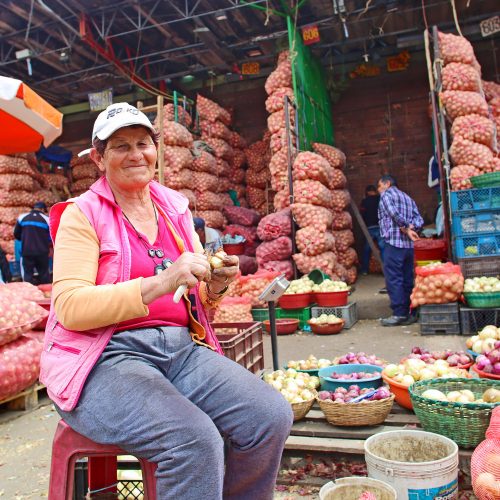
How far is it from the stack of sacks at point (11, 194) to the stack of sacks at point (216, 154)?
3.66m

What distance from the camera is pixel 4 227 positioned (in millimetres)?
9805

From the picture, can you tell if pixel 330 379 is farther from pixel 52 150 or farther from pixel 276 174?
pixel 52 150

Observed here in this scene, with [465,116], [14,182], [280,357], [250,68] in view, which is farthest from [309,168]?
[14,182]

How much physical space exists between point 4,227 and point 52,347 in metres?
9.20

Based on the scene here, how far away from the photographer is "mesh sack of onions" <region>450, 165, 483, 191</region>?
6.31 meters

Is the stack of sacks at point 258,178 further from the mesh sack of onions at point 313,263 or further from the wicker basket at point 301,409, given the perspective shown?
the wicker basket at point 301,409

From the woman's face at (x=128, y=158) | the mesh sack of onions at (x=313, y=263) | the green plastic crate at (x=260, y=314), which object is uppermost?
the woman's face at (x=128, y=158)

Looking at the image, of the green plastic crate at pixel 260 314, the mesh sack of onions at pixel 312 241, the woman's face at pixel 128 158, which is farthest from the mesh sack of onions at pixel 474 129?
the woman's face at pixel 128 158

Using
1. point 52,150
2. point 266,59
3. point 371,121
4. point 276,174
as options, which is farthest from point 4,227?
point 371,121

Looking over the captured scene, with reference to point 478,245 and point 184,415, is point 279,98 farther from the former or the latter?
point 184,415

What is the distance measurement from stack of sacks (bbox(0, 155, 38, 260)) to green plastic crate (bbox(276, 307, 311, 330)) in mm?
6194

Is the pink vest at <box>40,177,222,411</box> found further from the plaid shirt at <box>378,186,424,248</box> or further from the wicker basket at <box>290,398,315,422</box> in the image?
the plaid shirt at <box>378,186,424,248</box>

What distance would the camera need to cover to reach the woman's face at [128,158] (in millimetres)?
1911

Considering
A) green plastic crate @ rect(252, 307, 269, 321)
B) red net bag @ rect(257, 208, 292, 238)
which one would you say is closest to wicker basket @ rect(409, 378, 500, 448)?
green plastic crate @ rect(252, 307, 269, 321)
